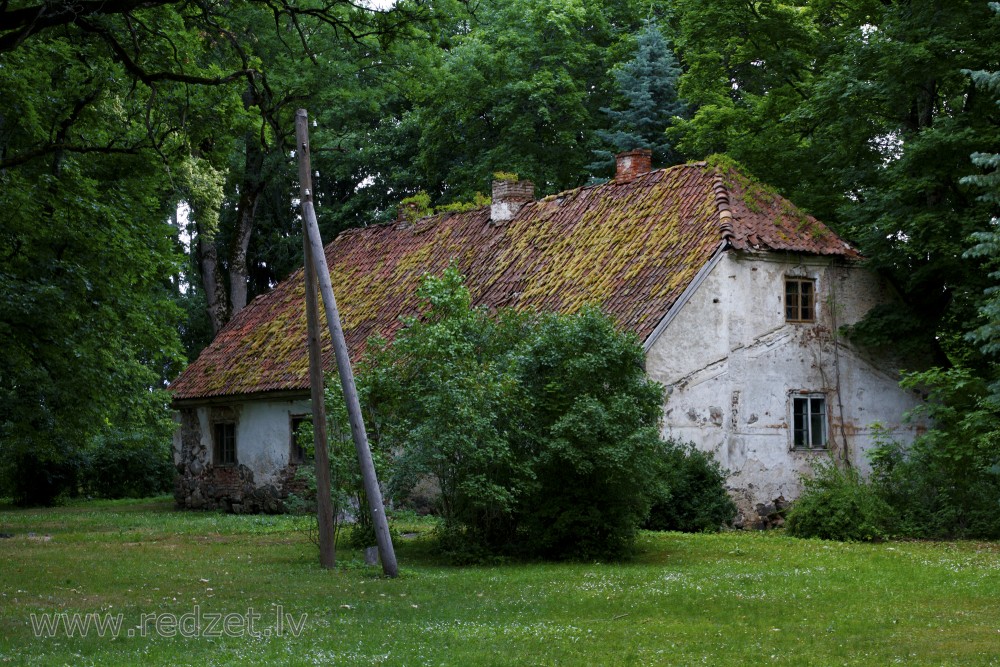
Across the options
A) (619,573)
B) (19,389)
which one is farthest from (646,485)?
(19,389)

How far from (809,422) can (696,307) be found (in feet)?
11.3

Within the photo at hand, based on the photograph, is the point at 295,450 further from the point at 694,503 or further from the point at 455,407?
the point at 455,407

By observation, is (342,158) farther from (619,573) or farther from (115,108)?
(619,573)

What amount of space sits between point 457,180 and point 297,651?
27.9m

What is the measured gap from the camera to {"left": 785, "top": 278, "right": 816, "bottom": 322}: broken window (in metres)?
23.1

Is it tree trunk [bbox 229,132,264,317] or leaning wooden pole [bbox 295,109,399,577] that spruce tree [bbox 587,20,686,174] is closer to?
tree trunk [bbox 229,132,264,317]

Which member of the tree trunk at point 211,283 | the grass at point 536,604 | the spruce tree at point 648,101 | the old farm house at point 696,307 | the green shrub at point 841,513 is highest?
the spruce tree at point 648,101

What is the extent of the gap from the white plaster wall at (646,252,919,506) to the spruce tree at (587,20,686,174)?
11.5m

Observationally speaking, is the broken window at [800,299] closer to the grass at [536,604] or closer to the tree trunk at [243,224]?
the grass at [536,604]

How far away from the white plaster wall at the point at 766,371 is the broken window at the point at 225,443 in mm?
12219

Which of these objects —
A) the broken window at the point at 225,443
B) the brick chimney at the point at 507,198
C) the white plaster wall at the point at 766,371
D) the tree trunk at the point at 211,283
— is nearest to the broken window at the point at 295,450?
the broken window at the point at 225,443

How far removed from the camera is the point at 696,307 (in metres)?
21.8

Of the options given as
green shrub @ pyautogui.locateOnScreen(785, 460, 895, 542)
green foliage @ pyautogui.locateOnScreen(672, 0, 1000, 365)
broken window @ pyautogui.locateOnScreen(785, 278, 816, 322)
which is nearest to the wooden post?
green shrub @ pyautogui.locateOnScreen(785, 460, 895, 542)

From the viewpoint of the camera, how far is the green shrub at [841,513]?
62.5ft
